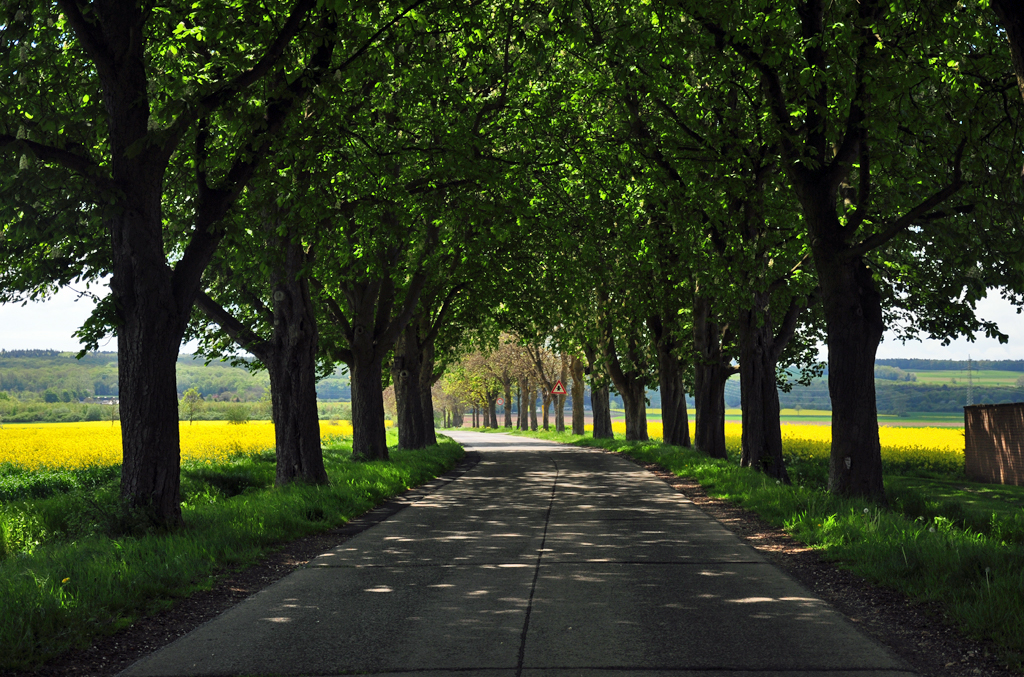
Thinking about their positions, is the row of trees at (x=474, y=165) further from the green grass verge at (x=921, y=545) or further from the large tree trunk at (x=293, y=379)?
the green grass verge at (x=921, y=545)

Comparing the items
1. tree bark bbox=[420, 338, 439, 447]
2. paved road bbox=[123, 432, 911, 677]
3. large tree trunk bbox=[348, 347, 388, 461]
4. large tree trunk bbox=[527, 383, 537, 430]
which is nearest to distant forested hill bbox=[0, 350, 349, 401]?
large tree trunk bbox=[527, 383, 537, 430]

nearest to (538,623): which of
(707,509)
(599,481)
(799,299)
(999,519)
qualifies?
(707,509)

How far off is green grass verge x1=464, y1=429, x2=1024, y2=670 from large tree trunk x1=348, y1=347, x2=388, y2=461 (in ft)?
30.0

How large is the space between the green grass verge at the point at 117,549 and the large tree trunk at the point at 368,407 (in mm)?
4459

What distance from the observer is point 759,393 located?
56.3 ft

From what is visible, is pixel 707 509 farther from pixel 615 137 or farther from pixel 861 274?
pixel 615 137

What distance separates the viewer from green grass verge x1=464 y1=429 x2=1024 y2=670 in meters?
5.65

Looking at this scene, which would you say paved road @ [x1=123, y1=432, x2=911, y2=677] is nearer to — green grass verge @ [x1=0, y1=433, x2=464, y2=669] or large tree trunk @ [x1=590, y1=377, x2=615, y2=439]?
green grass verge @ [x1=0, y1=433, x2=464, y2=669]

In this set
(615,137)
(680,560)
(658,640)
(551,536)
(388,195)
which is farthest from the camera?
(615,137)

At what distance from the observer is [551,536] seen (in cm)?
1000

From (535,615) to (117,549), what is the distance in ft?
14.0

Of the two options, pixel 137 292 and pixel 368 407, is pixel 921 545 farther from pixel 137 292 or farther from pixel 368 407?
pixel 368 407

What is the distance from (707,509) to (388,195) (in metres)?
7.41

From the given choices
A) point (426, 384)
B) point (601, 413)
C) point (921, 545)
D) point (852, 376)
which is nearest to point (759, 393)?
point (852, 376)
